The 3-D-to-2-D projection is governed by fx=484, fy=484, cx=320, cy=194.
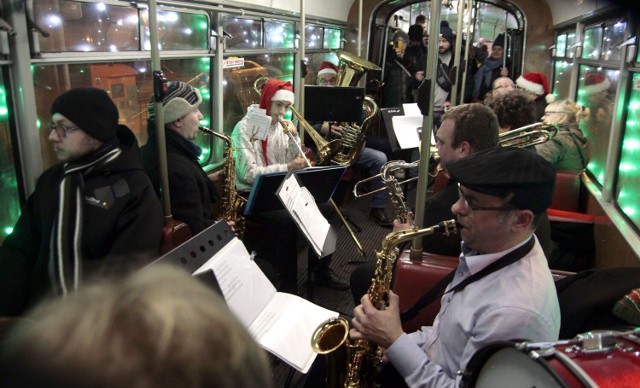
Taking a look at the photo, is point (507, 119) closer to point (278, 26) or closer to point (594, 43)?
point (594, 43)

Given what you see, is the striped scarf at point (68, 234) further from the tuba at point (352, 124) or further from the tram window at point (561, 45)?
the tram window at point (561, 45)

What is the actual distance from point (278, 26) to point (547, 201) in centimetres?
483

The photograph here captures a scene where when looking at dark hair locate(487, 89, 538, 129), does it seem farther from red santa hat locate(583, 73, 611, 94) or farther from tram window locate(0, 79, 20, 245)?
tram window locate(0, 79, 20, 245)

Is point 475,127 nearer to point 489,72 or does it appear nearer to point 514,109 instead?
point 514,109

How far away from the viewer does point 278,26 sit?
5.91 m

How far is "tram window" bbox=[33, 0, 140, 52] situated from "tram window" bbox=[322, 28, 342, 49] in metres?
5.36

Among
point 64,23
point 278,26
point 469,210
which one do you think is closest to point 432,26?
point 469,210

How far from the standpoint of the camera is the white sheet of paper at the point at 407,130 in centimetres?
517

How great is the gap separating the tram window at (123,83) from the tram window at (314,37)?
10.8 ft

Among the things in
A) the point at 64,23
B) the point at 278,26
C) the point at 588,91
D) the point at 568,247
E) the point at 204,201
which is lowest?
the point at 568,247

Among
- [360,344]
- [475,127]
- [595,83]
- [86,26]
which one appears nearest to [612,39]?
[595,83]

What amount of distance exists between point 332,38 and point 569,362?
27.8ft

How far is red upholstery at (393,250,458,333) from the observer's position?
7.98 feet

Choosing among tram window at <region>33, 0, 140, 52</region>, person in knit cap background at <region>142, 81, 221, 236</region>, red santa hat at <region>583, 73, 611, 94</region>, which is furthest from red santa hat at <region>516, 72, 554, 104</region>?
tram window at <region>33, 0, 140, 52</region>
